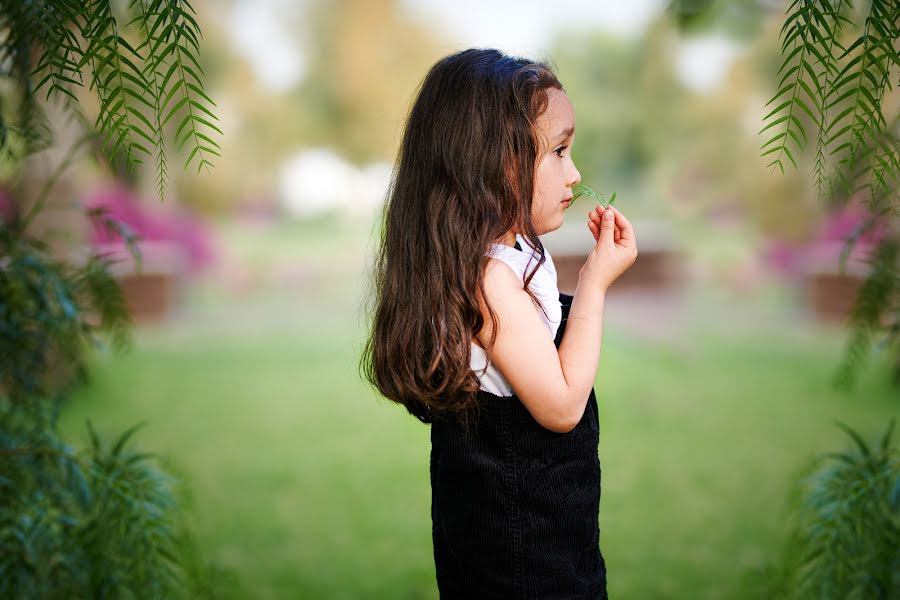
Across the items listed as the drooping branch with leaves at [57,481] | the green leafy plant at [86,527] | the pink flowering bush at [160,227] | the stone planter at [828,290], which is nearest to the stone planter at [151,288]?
the pink flowering bush at [160,227]

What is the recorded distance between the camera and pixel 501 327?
887 millimetres

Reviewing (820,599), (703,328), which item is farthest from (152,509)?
(703,328)

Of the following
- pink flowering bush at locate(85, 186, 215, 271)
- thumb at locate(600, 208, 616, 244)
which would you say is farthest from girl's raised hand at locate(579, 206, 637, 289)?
pink flowering bush at locate(85, 186, 215, 271)

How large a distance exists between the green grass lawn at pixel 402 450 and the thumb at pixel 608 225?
2.60ft

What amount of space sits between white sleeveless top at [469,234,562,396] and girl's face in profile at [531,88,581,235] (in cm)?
4

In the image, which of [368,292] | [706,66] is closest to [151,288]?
[706,66]

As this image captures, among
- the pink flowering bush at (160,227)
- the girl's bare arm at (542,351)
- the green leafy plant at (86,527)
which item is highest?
the pink flowering bush at (160,227)

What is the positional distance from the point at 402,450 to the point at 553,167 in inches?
134

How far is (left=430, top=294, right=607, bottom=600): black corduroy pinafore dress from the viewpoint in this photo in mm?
915

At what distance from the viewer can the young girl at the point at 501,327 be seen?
896 millimetres

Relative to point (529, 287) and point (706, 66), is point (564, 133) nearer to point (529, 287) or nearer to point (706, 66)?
point (529, 287)

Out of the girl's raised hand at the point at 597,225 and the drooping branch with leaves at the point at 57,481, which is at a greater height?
the girl's raised hand at the point at 597,225

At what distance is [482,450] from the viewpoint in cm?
93

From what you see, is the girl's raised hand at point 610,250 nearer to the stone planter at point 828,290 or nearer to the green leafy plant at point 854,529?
the green leafy plant at point 854,529
